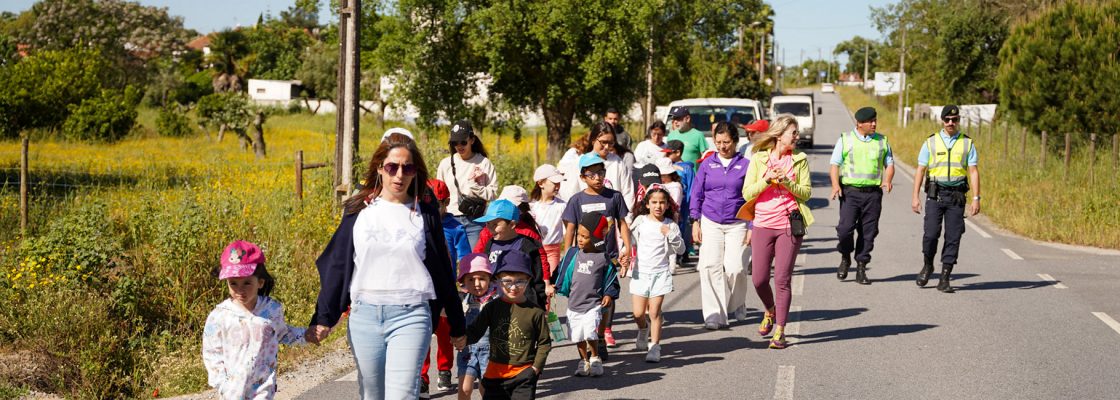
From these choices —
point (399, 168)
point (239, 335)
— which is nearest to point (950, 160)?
point (399, 168)

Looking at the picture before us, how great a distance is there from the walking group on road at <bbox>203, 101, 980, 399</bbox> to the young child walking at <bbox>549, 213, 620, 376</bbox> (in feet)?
0.03

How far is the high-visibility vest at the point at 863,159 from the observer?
11.8 m

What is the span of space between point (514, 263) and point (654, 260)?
90.4 inches

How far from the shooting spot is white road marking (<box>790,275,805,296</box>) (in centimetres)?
1192

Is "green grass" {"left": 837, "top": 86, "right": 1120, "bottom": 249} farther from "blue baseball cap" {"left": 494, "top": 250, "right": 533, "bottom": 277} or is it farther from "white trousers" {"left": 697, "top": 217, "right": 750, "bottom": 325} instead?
"blue baseball cap" {"left": 494, "top": 250, "right": 533, "bottom": 277}

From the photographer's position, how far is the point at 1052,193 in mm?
19656

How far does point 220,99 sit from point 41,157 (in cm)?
1567

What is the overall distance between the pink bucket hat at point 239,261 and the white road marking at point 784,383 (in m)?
3.72

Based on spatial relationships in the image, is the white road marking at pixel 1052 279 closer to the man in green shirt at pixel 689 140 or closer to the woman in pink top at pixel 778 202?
the man in green shirt at pixel 689 140

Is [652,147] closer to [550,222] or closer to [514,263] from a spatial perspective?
[550,222]

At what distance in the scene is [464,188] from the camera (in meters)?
8.65

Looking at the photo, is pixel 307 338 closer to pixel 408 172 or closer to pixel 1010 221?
pixel 408 172

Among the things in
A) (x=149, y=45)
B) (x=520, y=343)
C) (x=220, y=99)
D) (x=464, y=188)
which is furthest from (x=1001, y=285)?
(x=149, y=45)

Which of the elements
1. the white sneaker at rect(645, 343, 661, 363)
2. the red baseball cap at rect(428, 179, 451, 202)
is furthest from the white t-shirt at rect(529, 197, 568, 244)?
the red baseball cap at rect(428, 179, 451, 202)
